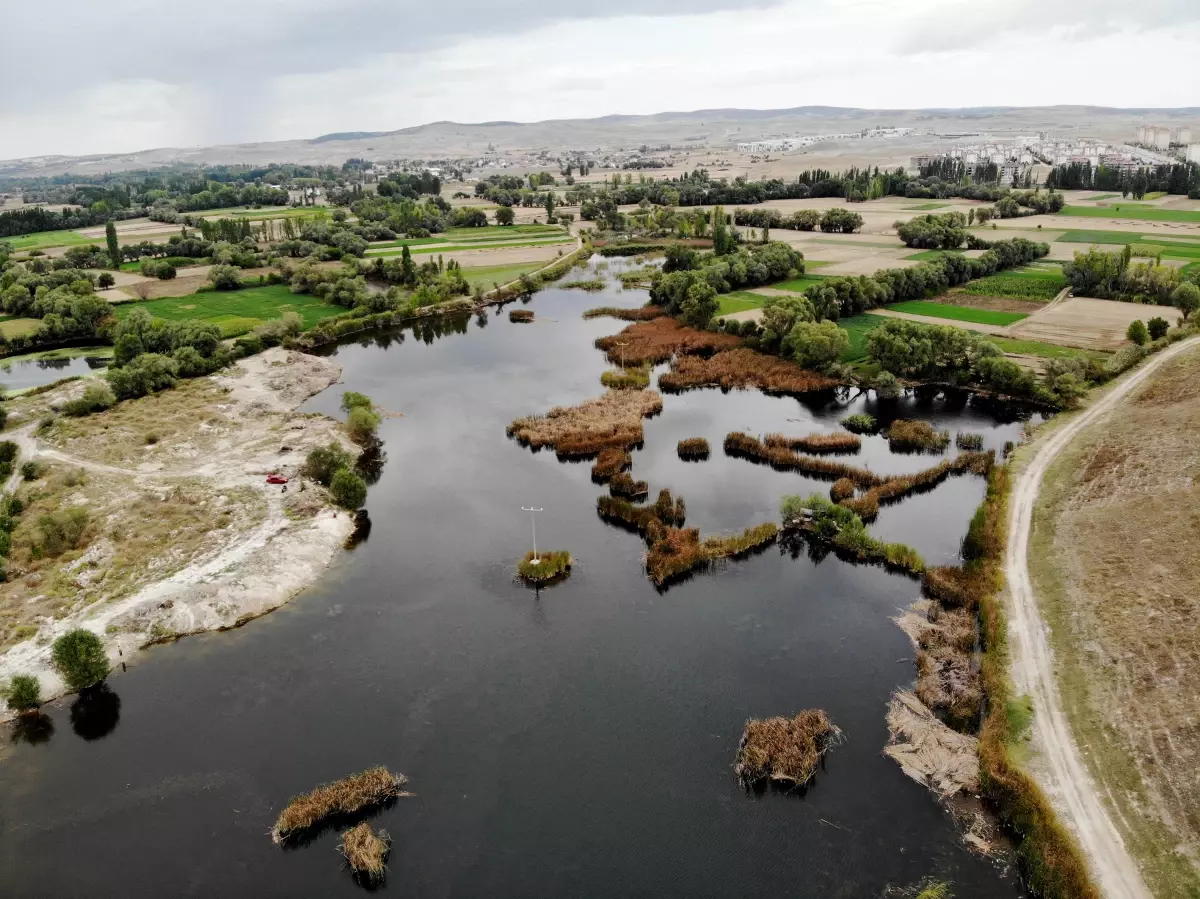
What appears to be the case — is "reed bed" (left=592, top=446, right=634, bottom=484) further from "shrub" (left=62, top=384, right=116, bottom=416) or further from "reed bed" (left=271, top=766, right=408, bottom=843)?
"shrub" (left=62, top=384, right=116, bottom=416)

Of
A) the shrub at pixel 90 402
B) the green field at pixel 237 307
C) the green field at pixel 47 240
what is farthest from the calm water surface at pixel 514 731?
the green field at pixel 47 240

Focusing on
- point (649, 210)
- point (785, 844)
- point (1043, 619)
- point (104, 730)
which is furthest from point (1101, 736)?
point (649, 210)

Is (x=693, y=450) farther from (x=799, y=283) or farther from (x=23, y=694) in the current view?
(x=799, y=283)

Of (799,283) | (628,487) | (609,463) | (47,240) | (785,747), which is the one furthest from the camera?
(47,240)

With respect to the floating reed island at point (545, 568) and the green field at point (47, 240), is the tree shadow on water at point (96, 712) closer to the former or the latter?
the floating reed island at point (545, 568)

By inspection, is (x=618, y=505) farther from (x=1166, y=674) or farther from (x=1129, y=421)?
(x=1129, y=421)

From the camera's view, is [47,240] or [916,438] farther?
[47,240]

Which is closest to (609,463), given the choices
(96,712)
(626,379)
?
(626,379)
